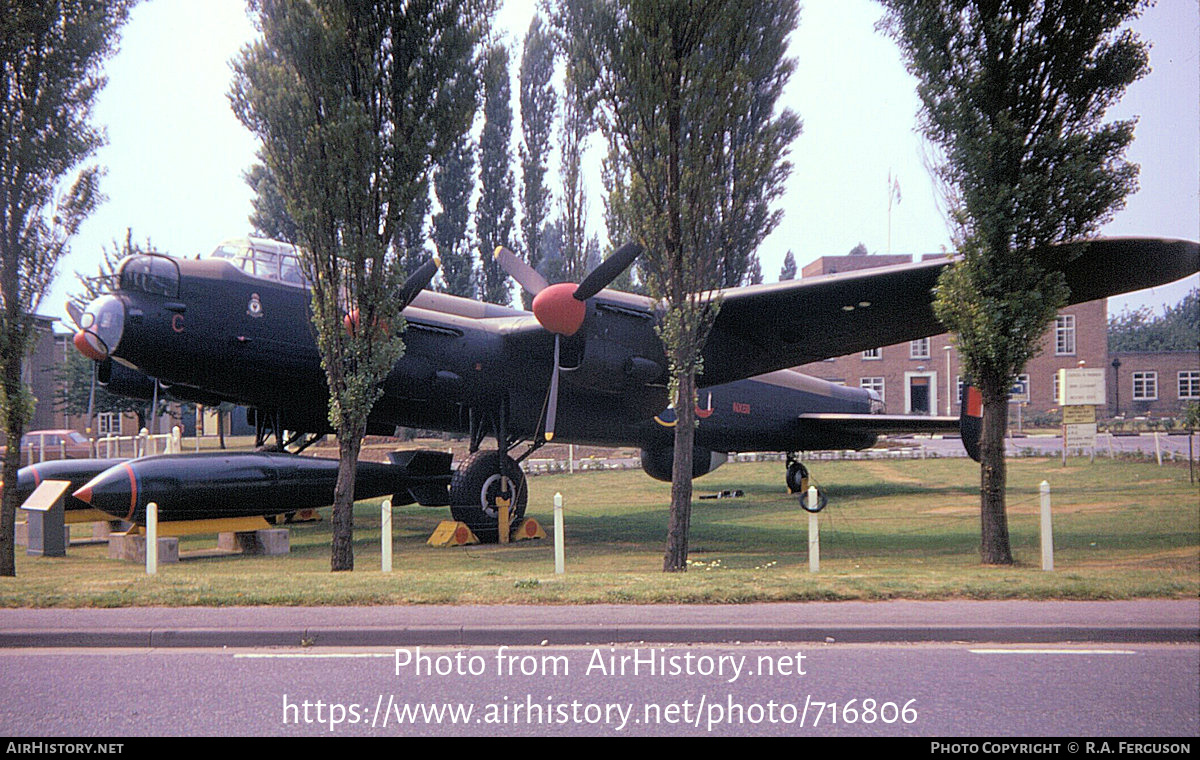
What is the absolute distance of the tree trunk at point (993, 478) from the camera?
12078 millimetres

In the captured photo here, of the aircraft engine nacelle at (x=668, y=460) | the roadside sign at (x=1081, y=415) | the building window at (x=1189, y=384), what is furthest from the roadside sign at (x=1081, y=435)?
the building window at (x=1189, y=384)

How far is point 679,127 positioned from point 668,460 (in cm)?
1239

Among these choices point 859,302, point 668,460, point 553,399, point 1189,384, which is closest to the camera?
point 859,302

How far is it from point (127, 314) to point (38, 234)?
1.99 m

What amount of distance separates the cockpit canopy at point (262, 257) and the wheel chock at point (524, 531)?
21.1ft

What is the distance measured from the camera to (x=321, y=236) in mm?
13273

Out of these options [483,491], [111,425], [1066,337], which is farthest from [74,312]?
[1066,337]

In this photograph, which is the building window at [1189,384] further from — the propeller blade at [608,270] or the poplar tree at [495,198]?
the propeller blade at [608,270]

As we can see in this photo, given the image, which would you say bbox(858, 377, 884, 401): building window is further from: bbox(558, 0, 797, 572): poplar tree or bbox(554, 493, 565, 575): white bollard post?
bbox(554, 493, 565, 575): white bollard post

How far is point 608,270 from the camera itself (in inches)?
560

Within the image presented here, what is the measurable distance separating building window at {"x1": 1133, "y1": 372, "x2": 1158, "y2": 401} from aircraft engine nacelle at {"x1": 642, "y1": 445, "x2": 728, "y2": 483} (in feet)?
174

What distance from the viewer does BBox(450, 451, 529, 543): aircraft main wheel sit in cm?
1708

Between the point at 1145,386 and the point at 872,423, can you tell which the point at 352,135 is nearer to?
the point at 872,423

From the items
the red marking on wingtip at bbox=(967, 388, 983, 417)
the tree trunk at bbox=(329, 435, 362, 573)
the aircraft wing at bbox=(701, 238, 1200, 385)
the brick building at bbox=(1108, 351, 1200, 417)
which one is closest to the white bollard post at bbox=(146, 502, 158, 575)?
the tree trunk at bbox=(329, 435, 362, 573)
